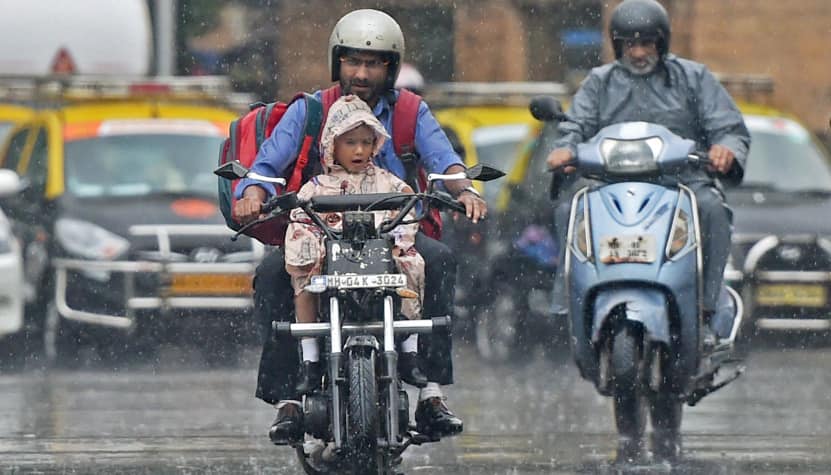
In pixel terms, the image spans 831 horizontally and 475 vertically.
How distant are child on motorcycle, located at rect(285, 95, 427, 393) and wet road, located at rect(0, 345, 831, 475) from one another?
1115 mm

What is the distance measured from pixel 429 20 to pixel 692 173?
23.7 metres

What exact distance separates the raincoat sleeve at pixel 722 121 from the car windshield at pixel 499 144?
7694 millimetres


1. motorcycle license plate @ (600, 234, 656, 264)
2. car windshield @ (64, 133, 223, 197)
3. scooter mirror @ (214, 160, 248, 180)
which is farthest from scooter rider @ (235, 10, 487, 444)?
car windshield @ (64, 133, 223, 197)

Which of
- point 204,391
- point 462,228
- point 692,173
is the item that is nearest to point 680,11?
point 462,228

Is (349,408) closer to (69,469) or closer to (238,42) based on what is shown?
(69,469)

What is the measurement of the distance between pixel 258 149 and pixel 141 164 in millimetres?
8741

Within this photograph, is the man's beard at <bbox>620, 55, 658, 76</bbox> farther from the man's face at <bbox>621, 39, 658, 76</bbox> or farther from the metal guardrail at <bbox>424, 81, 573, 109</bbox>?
the metal guardrail at <bbox>424, 81, 573, 109</bbox>

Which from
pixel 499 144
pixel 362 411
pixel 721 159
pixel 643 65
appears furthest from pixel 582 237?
pixel 499 144

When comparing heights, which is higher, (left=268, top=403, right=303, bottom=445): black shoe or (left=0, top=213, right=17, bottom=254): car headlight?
(left=0, top=213, right=17, bottom=254): car headlight

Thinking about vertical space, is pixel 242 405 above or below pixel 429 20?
below

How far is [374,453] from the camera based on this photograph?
8.59m

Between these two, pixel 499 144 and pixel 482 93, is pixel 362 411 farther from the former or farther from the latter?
pixel 482 93

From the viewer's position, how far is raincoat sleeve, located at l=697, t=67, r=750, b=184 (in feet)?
38.0

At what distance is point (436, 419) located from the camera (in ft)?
30.1
